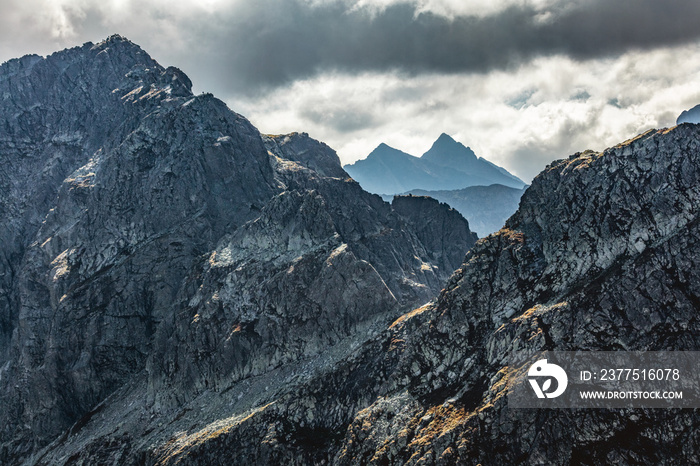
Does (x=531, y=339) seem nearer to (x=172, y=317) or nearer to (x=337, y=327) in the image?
(x=337, y=327)

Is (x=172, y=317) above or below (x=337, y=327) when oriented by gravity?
above

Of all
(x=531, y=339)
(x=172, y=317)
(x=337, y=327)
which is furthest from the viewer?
(x=172, y=317)

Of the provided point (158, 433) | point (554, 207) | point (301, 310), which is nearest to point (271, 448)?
point (158, 433)

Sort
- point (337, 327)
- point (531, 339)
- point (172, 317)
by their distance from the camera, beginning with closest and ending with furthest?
point (531, 339), point (337, 327), point (172, 317)

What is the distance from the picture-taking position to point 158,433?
12494cm

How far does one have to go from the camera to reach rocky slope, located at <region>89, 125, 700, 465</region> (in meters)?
68.7

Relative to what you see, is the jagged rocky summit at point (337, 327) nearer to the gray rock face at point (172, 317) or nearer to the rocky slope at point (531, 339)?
the rocky slope at point (531, 339)

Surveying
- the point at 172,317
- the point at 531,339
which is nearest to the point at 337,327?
the point at 172,317

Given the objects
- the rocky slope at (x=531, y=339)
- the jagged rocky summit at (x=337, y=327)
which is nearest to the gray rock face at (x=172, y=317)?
the jagged rocky summit at (x=337, y=327)

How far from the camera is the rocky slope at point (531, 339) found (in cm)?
6869

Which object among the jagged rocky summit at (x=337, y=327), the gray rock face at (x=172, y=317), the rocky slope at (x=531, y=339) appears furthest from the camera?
the gray rock face at (x=172, y=317)

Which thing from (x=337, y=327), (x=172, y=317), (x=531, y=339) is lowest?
(x=531, y=339)

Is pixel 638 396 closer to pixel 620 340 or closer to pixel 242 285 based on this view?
pixel 620 340

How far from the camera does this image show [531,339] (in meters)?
80.1
